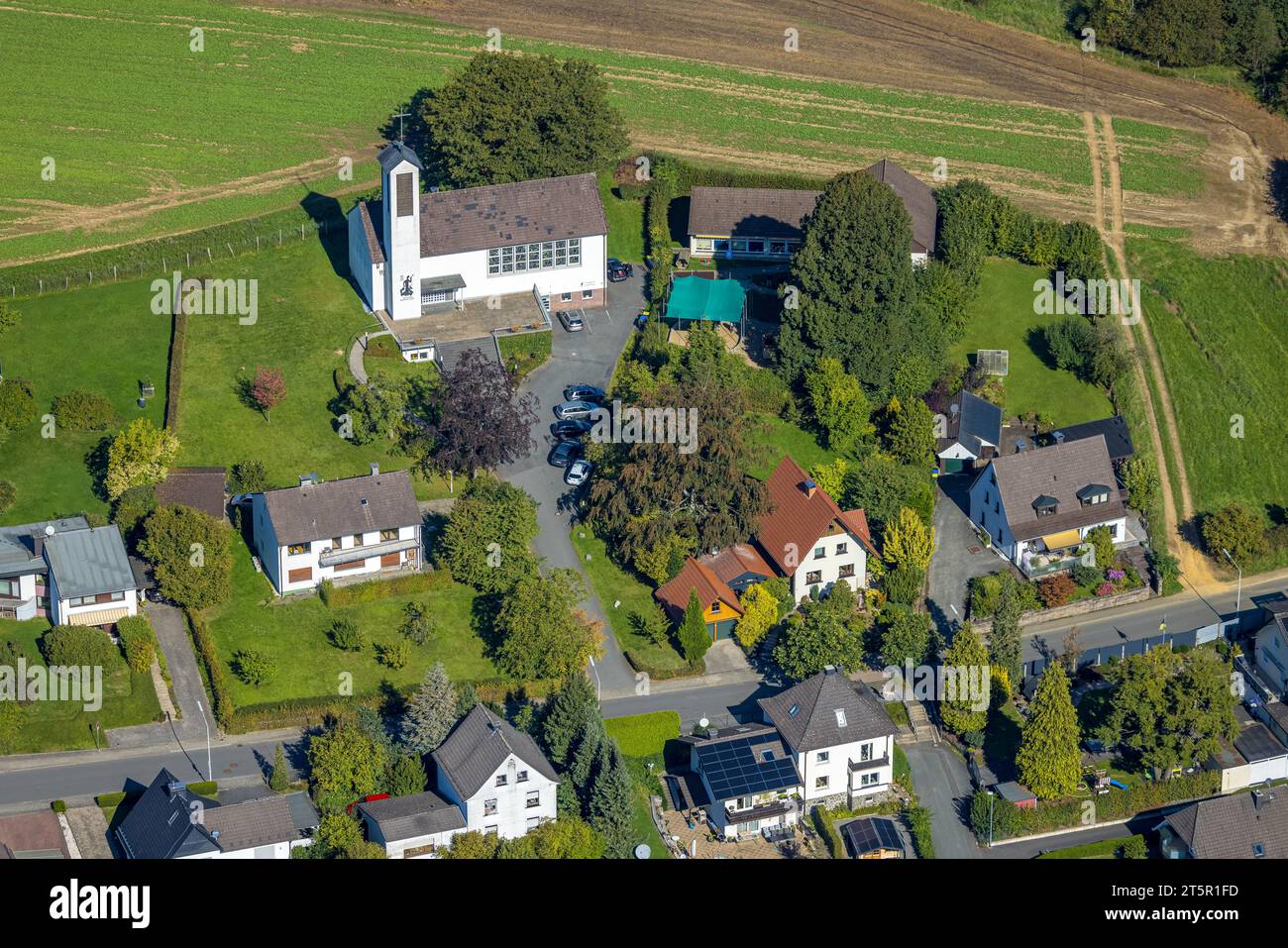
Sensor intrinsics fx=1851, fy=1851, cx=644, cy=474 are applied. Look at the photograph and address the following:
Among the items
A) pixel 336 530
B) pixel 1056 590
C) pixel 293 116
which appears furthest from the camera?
pixel 293 116

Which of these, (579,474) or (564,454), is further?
(564,454)

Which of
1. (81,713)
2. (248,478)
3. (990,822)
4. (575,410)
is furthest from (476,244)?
(990,822)

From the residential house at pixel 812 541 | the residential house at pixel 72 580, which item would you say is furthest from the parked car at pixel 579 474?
the residential house at pixel 72 580

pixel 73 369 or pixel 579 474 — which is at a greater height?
pixel 73 369

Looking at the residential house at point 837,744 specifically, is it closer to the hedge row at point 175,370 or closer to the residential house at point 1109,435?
the residential house at point 1109,435

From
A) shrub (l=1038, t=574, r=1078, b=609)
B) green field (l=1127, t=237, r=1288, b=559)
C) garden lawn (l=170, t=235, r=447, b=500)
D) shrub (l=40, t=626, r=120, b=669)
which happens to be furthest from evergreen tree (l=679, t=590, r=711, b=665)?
green field (l=1127, t=237, r=1288, b=559)

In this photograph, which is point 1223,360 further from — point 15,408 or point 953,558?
point 15,408

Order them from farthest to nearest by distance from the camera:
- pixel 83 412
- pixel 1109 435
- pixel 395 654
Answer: pixel 1109 435 → pixel 83 412 → pixel 395 654
